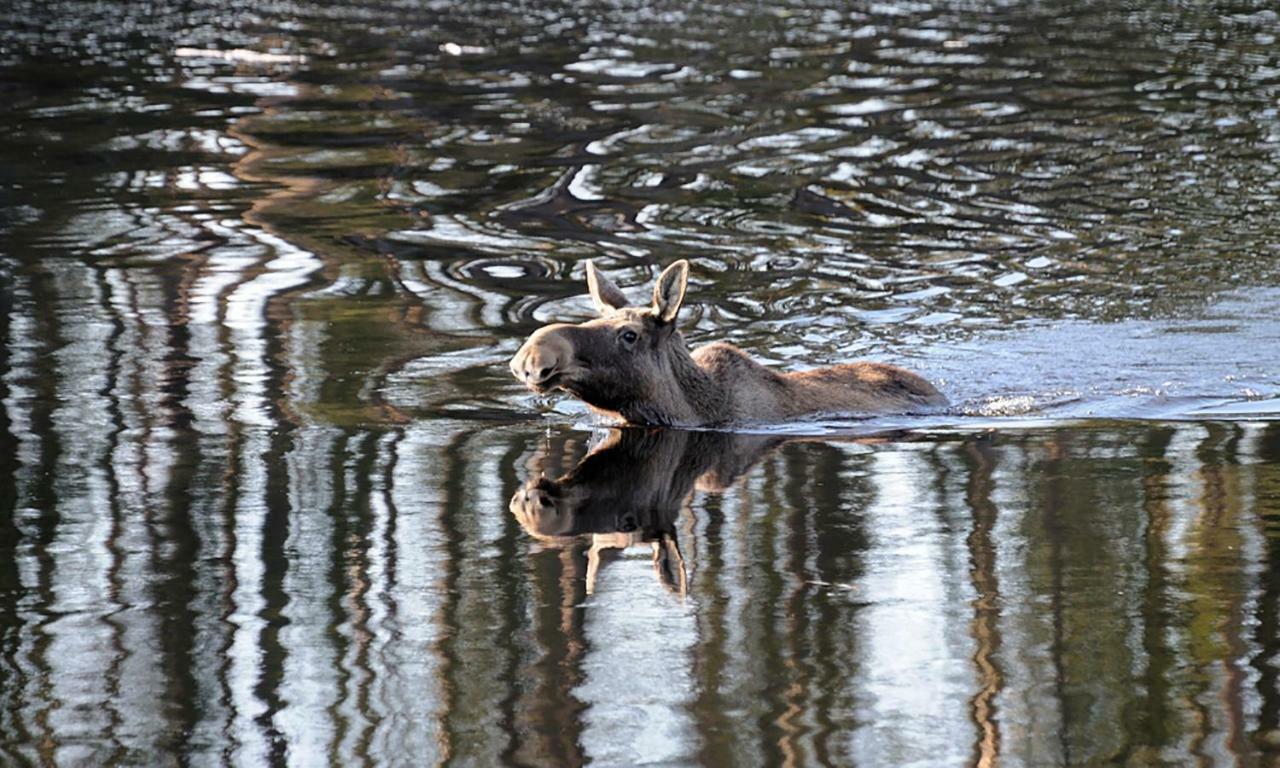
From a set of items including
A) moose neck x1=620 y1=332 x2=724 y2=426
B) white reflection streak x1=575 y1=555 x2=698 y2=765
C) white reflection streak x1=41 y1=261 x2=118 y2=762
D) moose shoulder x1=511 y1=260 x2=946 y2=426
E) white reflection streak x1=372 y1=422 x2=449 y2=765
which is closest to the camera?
white reflection streak x1=575 y1=555 x2=698 y2=765

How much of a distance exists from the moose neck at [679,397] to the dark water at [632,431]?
0.65ft

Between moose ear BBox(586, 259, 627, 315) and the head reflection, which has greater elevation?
moose ear BBox(586, 259, 627, 315)

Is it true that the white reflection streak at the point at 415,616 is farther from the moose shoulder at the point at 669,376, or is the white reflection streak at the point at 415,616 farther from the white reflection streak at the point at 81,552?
the white reflection streak at the point at 81,552

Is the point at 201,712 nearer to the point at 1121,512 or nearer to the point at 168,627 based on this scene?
the point at 168,627

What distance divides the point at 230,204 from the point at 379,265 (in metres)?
2.83

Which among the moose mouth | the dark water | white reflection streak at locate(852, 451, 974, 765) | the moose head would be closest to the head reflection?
the dark water

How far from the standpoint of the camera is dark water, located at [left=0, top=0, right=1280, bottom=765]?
268 inches

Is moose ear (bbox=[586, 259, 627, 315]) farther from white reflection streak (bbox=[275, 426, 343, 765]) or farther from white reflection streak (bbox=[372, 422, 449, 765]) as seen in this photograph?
white reflection streak (bbox=[275, 426, 343, 765])

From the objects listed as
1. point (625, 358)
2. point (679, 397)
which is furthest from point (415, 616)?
point (679, 397)

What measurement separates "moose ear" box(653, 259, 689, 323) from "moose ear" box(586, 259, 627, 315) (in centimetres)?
38

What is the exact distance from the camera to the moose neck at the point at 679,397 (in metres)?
11.2

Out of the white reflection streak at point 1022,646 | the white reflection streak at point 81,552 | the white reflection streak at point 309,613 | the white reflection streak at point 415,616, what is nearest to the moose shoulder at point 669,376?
the white reflection streak at point 415,616

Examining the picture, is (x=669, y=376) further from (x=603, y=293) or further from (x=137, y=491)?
(x=137, y=491)

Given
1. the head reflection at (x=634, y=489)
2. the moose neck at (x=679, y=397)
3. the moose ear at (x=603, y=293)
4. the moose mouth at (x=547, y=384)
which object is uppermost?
the moose ear at (x=603, y=293)
